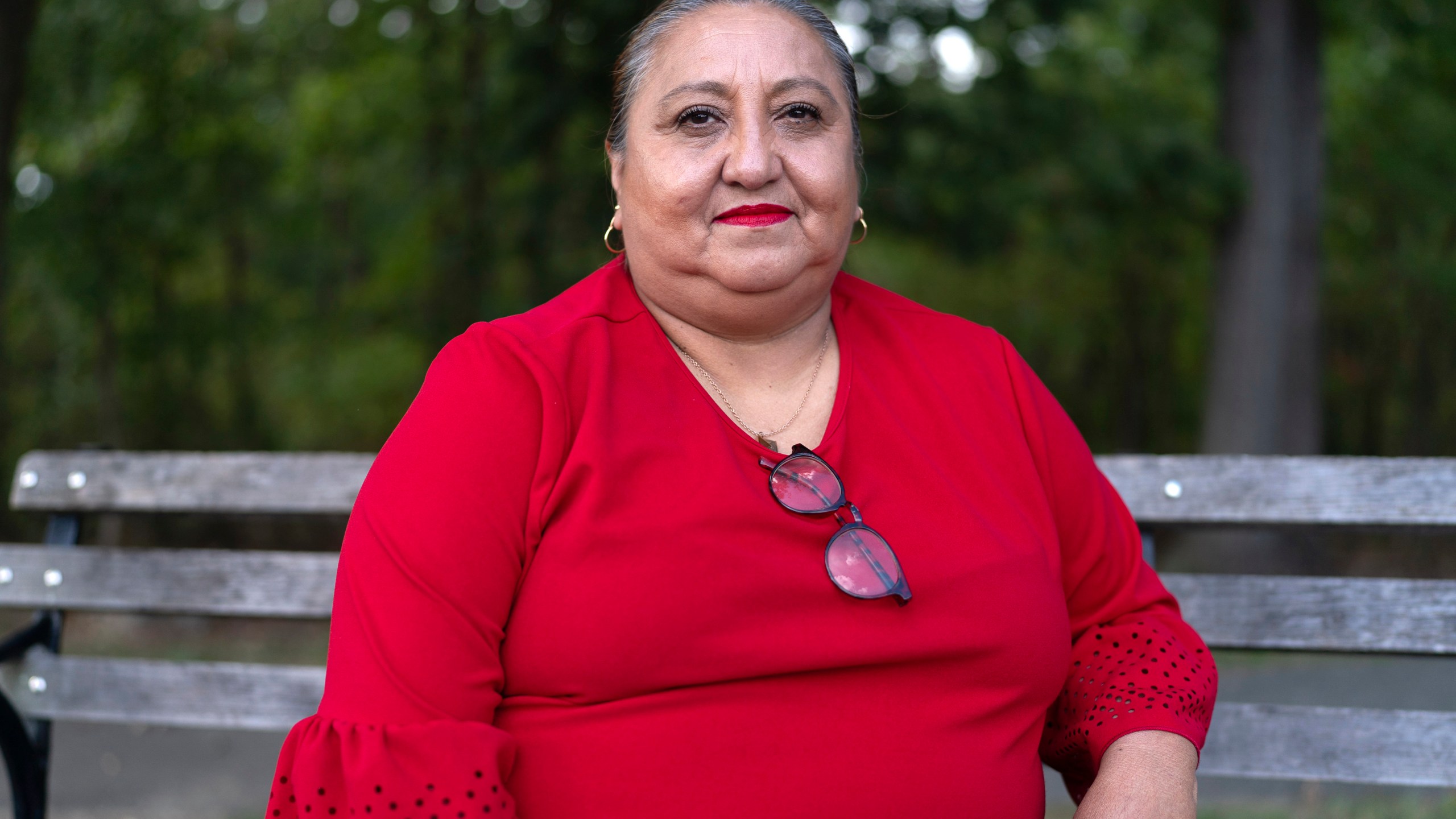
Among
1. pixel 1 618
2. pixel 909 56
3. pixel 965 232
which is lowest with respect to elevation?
pixel 1 618

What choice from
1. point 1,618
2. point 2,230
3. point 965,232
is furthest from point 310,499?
point 1,618

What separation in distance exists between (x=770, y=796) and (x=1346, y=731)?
1.32 metres

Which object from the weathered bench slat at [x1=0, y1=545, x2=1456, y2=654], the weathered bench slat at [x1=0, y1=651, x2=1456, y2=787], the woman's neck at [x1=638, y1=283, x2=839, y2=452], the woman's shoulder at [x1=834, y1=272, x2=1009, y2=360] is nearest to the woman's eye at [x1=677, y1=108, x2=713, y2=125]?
the woman's neck at [x1=638, y1=283, x2=839, y2=452]

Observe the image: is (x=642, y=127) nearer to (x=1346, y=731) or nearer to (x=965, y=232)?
(x=1346, y=731)

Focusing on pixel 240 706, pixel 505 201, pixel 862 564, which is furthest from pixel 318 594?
pixel 505 201

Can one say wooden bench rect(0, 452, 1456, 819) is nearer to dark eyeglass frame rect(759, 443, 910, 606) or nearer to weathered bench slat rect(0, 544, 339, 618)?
weathered bench slat rect(0, 544, 339, 618)

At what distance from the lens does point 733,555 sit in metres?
1.62

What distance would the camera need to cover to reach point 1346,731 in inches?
89.4

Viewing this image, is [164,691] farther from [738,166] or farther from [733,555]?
[738,166]

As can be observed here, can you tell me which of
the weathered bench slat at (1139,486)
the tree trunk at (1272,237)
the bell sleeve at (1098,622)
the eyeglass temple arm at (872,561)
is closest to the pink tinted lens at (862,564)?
the eyeglass temple arm at (872,561)

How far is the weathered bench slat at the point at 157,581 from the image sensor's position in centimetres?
254

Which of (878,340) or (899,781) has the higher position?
(878,340)

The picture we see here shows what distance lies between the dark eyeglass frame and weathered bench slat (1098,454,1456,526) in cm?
90

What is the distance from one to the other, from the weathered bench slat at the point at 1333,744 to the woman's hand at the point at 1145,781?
25.0 inches
